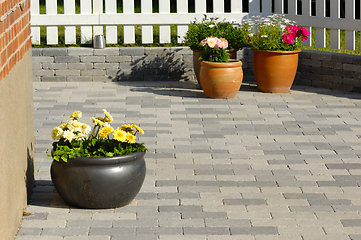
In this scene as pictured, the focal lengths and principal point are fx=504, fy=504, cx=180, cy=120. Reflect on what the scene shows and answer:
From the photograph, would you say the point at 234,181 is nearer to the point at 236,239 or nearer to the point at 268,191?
the point at 268,191

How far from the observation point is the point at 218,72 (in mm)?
7418

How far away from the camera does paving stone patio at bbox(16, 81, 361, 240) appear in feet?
11.7

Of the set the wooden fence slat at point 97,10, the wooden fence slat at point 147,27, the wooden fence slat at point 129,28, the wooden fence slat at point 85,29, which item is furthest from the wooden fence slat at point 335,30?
the wooden fence slat at point 85,29

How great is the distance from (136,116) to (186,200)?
2780 mm

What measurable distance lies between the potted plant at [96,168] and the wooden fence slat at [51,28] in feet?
18.1

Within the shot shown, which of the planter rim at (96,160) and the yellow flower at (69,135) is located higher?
the yellow flower at (69,135)

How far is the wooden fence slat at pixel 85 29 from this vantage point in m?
8.99

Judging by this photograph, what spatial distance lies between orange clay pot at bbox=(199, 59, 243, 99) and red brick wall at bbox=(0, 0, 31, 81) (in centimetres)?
379

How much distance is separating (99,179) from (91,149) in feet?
1.04

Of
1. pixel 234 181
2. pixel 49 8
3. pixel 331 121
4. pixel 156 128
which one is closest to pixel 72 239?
pixel 234 181

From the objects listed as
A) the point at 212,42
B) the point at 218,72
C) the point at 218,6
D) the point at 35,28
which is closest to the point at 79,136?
the point at 218,72

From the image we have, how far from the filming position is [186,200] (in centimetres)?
405

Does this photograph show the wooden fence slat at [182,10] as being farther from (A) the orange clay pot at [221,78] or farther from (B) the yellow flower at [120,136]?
(B) the yellow flower at [120,136]

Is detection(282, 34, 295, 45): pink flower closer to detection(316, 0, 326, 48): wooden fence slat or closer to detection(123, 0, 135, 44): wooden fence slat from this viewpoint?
detection(316, 0, 326, 48): wooden fence slat
